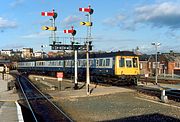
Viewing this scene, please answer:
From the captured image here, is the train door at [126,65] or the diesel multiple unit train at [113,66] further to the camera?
the diesel multiple unit train at [113,66]

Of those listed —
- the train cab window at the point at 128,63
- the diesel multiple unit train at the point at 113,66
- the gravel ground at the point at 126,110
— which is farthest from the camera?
the train cab window at the point at 128,63

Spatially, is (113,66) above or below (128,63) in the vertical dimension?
below

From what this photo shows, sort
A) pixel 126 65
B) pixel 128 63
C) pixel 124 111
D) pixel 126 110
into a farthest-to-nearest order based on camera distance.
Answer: pixel 128 63
pixel 126 65
pixel 126 110
pixel 124 111

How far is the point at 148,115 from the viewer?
16094 millimetres

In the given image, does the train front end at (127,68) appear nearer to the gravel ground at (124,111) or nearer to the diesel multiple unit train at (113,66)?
the diesel multiple unit train at (113,66)

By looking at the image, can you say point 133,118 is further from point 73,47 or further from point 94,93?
point 73,47

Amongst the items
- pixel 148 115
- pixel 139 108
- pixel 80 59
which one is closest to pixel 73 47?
pixel 80 59

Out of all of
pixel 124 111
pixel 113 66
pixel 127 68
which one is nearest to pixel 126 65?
pixel 127 68

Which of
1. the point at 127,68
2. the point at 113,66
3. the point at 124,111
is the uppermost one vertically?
the point at 113,66

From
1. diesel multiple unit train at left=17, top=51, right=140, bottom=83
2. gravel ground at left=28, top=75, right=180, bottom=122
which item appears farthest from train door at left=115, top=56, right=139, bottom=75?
gravel ground at left=28, top=75, right=180, bottom=122

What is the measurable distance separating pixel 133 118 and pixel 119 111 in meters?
2.47

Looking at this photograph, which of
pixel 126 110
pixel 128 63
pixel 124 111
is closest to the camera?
pixel 124 111

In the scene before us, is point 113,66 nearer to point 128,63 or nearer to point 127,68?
point 127,68

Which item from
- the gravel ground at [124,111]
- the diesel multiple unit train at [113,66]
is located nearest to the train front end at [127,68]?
the diesel multiple unit train at [113,66]
